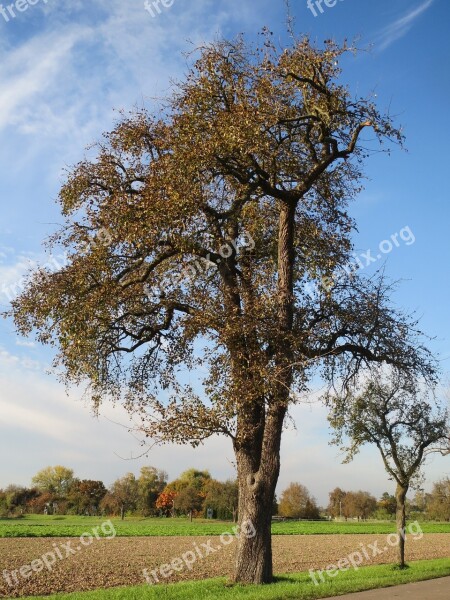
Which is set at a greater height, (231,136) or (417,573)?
(231,136)

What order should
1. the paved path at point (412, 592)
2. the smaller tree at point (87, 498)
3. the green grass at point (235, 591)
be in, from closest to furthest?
the green grass at point (235, 591), the paved path at point (412, 592), the smaller tree at point (87, 498)

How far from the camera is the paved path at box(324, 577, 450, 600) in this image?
14.7 m

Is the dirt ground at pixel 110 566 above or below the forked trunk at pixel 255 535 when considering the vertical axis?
below

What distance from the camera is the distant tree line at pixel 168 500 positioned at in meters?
107

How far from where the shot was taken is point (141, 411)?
18.5 metres

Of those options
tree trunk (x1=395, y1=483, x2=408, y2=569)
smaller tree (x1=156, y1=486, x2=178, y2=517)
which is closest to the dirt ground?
tree trunk (x1=395, y1=483, x2=408, y2=569)

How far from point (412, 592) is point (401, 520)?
8.13 m

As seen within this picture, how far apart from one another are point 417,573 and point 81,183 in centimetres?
1839

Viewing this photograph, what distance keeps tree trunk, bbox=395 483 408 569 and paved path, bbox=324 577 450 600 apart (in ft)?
16.5

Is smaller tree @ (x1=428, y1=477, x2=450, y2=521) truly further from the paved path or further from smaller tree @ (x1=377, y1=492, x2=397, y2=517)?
the paved path

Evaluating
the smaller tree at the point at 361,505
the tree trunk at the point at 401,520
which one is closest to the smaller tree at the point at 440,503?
the smaller tree at the point at 361,505

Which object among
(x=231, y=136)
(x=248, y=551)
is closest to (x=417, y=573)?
(x=248, y=551)

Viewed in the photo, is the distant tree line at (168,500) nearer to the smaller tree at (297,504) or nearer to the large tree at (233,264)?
the smaller tree at (297,504)

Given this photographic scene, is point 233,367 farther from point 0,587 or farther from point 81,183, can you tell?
point 0,587
